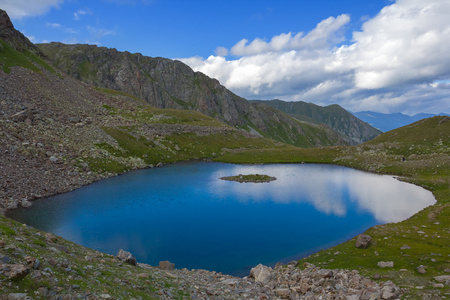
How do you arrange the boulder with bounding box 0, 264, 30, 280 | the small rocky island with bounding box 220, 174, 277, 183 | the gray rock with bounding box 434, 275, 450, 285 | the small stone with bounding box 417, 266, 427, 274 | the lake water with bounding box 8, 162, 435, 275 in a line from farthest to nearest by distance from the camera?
the small rocky island with bounding box 220, 174, 277, 183 → the lake water with bounding box 8, 162, 435, 275 → the small stone with bounding box 417, 266, 427, 274 → the gray rock with bounding box 434, 275, 450, 285 → the boulder with bounding box 0, 264, 30, 280

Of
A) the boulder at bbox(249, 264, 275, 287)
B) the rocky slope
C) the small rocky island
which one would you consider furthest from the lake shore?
the small rocky island

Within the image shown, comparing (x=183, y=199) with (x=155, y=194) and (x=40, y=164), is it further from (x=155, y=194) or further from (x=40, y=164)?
(x=40, y=164)

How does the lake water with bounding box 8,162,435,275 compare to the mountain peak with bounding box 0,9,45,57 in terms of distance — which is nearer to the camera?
the lake water with bounding box 8,162,435,275

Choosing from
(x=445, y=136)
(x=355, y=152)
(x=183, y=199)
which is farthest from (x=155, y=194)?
(x=445, y=136)

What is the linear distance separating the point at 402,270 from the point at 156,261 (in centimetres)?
2624

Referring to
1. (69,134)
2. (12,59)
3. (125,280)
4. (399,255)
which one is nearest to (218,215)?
(399,255)

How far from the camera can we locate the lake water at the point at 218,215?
3422 cm

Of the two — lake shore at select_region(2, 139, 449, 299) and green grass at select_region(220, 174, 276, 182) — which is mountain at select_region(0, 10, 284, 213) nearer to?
lake shore at select_region(2, 139, 449, 299)

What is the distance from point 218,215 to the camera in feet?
157

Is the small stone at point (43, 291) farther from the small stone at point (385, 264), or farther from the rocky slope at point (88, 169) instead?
the small stone at point (385, 264)

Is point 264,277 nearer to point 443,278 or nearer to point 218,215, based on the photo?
point 443,278

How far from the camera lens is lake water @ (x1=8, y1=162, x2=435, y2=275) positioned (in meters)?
34.2

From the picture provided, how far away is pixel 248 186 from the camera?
72.1m

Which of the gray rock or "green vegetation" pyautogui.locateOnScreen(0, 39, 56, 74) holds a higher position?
"green vegetation" pyautogui.locateOnScreen(0, 39, 56, 74)
